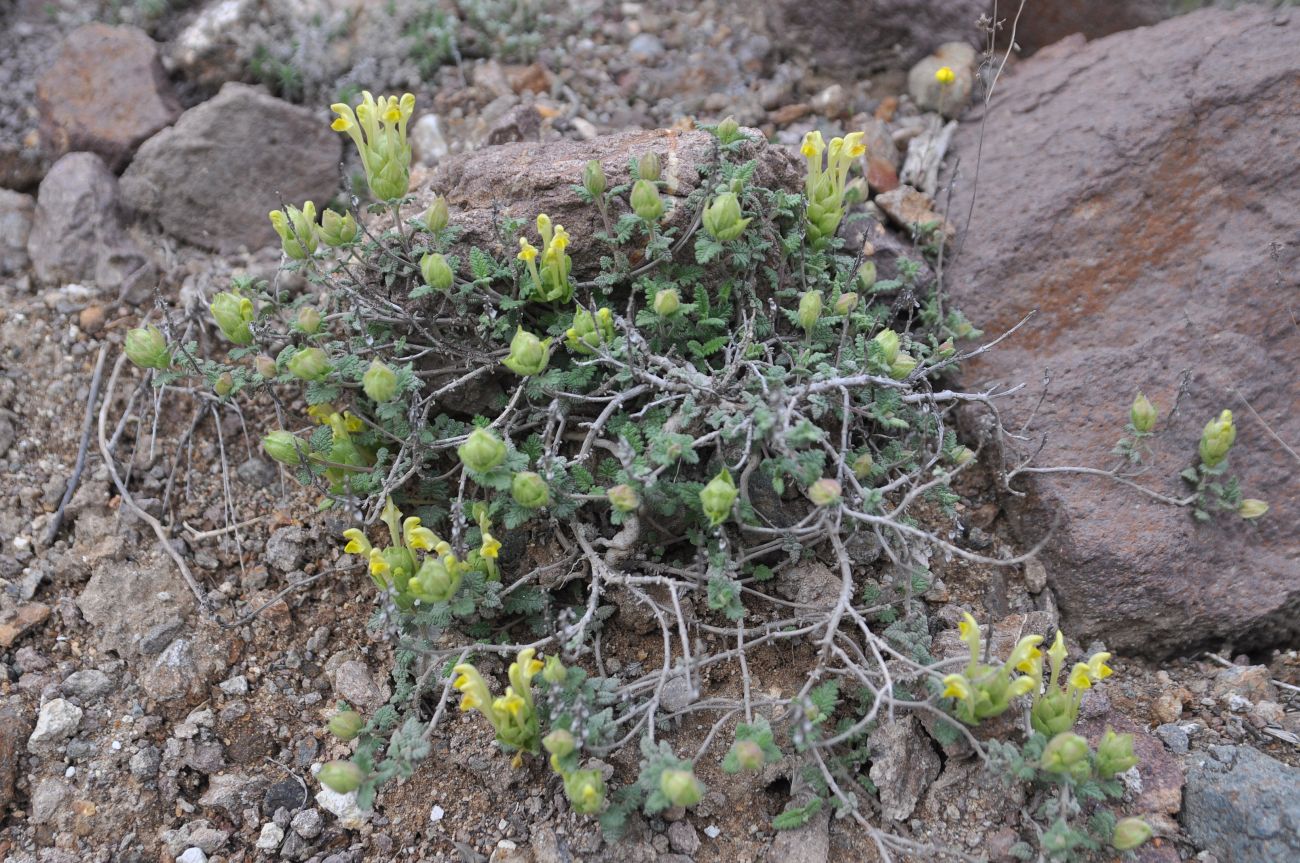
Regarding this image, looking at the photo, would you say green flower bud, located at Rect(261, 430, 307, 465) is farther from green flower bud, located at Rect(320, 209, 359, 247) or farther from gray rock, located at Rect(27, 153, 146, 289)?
gray rock, located at Rect(27, 153, 146, 289)

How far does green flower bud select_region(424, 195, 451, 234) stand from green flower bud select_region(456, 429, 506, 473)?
0.69 m

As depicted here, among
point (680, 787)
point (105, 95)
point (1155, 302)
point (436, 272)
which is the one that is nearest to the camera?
point (680, 787)

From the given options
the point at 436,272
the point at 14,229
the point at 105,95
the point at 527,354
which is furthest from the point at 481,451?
the point at 105,95

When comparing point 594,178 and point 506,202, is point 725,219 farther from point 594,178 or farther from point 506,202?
point 506,202

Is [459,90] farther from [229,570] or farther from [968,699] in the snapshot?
[968,699]

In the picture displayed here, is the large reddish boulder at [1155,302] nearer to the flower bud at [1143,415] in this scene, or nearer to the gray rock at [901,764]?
the flower bud at [1143,415]

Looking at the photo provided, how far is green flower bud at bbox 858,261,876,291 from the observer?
10.2 feet

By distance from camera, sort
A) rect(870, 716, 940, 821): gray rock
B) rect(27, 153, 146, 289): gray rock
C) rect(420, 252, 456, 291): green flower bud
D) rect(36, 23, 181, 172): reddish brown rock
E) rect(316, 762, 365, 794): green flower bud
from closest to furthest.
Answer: rect(316, 762, 365, 794): green flower bud < rect(870, 716, 940, 821): gray rock < rect(420, 252, 456, 291): green flower bud < rect(27, 153, 146, 289): gray rock < rect(36, 23, 181, 172): reddish brown rock

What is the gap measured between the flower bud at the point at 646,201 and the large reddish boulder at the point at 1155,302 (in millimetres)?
1190

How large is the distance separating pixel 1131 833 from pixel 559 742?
4.20ft

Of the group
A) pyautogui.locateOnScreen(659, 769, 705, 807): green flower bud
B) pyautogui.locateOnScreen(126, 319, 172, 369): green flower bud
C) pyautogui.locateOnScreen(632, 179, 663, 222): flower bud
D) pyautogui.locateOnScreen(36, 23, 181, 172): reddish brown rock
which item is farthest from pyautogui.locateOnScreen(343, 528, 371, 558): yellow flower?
pyautogui.locateOnScreen(36, 23, 181, 172): reddish brown rock

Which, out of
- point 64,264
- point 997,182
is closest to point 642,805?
point 997,182

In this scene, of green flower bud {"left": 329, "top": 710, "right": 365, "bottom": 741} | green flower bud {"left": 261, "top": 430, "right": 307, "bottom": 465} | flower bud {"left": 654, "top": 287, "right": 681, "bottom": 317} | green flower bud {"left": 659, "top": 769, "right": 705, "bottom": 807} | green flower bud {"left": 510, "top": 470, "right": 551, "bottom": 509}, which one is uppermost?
flower bud {"left": 654, "top": 287, "right": 681, "bottom": 317}

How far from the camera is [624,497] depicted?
243 cm
